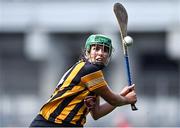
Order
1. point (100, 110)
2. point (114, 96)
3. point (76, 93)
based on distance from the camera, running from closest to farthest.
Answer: point (76, 93) → point (114, 96) → point (100, 110)

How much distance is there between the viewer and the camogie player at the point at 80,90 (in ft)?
28.8

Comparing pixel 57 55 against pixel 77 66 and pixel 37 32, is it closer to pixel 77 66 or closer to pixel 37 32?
pixel 37 32

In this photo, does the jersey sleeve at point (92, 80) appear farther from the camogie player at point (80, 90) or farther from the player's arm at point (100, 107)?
the player's arm at point (100, 107)

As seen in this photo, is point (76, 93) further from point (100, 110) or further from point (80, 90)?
point (100, 110)

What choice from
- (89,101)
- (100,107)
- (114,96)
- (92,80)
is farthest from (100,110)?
(92,80)

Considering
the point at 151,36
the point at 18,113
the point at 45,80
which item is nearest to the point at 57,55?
the point at 45,80

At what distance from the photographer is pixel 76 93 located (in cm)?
877

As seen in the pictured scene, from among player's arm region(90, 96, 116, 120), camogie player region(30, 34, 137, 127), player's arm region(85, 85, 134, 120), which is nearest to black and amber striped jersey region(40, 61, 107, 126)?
camogie player region(30, 34, 137, 127)

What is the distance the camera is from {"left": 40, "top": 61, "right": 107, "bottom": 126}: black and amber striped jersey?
8.78 metres

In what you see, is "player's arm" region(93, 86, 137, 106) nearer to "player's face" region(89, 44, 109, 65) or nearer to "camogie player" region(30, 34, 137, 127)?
"camogie player" region(30, 34, 137, 127)

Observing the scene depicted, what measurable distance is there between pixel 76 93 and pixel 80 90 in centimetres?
5

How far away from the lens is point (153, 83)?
1646 inches

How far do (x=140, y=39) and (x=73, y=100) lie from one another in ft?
108

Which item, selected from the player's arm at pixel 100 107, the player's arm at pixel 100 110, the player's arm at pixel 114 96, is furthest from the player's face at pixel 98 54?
the player's arm at pixel 100 110
